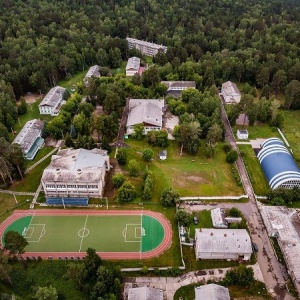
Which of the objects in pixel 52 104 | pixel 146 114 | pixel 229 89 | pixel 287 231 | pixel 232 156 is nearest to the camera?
pixel 287 231

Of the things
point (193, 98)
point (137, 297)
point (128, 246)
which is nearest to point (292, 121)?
point (193, 98)

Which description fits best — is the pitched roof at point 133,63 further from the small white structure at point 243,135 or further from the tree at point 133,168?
the tree at point 133,168

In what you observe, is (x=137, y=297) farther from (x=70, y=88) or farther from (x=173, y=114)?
(x=70, y=88)

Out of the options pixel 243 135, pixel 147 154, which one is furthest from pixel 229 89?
pixel 147 154

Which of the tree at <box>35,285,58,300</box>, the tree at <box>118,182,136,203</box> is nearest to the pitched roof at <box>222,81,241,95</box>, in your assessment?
the tree at <box>118,182,136,203</box>

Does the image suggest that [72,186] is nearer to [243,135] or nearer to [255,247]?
[255,247]
